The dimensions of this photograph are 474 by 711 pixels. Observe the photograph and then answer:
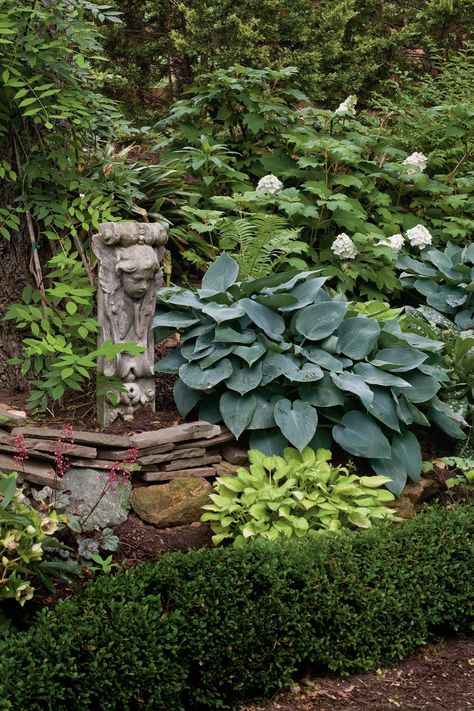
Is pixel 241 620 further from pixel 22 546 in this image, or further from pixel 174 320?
pixel 174 320

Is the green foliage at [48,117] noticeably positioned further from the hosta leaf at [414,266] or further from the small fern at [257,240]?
the hosta leaf at [414,266]

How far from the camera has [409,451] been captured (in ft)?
17.2

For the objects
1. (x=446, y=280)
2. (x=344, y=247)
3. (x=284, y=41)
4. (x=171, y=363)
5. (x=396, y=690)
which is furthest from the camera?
(x=284, y=41)

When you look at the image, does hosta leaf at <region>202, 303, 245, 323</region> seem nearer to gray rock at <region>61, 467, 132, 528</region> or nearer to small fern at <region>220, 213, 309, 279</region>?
small fern at <region>220, 213, 309, 279</region>

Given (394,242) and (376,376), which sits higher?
(376,376)

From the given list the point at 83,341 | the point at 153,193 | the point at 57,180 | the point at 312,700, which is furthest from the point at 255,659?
the point at 153,193

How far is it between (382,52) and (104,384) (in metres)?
6.96

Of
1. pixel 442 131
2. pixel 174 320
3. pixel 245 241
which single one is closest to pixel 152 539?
pixel 174 320

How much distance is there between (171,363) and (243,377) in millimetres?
511

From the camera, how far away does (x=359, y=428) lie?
16.7 feet

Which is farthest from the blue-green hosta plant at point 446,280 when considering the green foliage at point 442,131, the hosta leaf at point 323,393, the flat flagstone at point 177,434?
the flat flagstone at point 177,434

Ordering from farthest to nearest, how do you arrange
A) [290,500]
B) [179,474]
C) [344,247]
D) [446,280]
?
1. [446,280]
2. [344,247]
3. [179,474]
4. [290,500]

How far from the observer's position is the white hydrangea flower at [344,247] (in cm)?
Answer: 665

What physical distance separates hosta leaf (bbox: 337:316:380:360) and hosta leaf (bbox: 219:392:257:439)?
0.68 m
